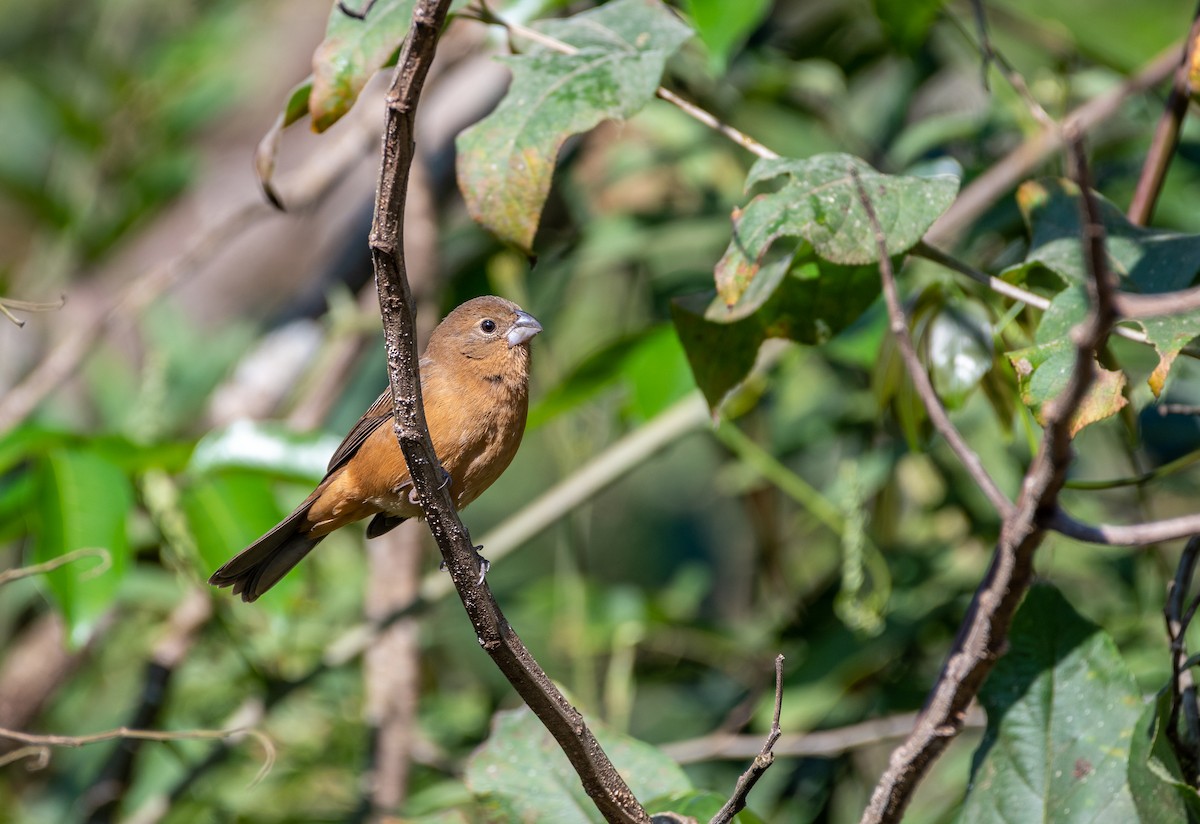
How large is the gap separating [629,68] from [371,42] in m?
0.49

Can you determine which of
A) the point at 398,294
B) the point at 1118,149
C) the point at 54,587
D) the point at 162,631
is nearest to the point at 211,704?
the point at 162,631

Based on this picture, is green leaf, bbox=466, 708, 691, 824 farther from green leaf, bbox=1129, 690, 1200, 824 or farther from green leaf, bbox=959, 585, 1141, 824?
green leaf, bbox=1129, 690, 1200, 824

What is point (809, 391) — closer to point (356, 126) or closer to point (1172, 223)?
point (1172, 223)

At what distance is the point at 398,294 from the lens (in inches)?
66.2

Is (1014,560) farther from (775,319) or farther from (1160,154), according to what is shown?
(1160,154)

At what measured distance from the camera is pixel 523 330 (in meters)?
3.24

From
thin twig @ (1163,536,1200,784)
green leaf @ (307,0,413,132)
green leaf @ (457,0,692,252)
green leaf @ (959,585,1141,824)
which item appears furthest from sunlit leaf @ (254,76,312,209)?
thin twig @ (1163,536,1200,784)

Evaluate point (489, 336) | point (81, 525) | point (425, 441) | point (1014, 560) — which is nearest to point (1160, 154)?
point (1014, 560)

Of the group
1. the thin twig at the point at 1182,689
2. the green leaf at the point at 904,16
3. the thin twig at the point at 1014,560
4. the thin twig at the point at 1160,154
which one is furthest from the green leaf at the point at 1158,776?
the green leaf at the point at 904,16

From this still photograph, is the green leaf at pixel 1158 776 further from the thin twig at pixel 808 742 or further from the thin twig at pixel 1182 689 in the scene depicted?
the thin twig at pixel 808 742

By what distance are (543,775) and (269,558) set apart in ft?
3.90

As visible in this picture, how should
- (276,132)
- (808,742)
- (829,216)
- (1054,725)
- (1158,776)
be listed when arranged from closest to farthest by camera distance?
(1158,776) → (829,216) → (1054,725) → (276,132) → (808,742)

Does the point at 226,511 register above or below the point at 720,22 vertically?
below

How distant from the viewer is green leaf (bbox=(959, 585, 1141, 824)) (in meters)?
2.23
